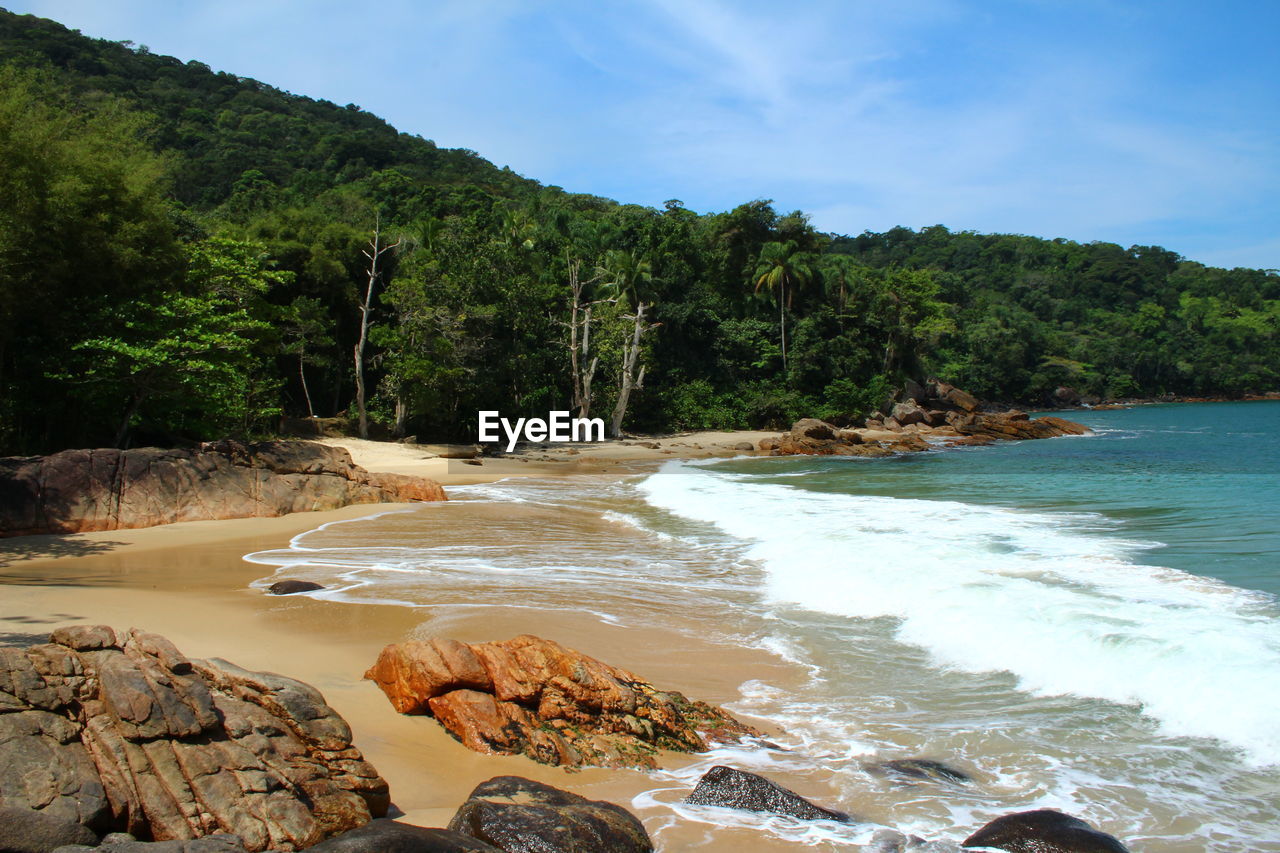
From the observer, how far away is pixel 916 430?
147 feet

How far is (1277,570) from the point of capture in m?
10.0

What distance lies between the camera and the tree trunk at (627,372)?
122 ft

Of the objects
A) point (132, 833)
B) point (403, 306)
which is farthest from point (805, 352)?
point (132, 833)

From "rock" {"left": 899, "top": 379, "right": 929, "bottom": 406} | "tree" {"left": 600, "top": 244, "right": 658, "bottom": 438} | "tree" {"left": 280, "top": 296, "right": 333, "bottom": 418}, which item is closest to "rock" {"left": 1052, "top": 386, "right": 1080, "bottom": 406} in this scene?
"rock" {"left": 899, "top": 379, "right": 929, "bottom": 406}

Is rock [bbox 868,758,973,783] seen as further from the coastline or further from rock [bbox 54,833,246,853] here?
rock [bbox 54,833,246,853]

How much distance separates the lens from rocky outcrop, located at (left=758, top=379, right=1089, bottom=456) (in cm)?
3438

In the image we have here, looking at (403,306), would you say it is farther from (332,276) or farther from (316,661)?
(316,661)

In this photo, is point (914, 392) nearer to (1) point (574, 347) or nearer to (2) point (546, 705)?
(1) point (574, 347)

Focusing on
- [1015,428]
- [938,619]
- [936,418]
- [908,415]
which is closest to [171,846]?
[938,619]

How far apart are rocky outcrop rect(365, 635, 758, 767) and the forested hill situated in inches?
458

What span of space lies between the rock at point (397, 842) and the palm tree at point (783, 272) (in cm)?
4339

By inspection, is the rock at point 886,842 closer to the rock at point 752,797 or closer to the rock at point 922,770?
the rock at point 752,797

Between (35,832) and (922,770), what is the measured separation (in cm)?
442

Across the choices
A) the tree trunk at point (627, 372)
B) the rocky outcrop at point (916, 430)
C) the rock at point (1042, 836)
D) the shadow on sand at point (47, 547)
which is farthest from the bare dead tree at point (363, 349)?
the rock at point (1042, 836)
